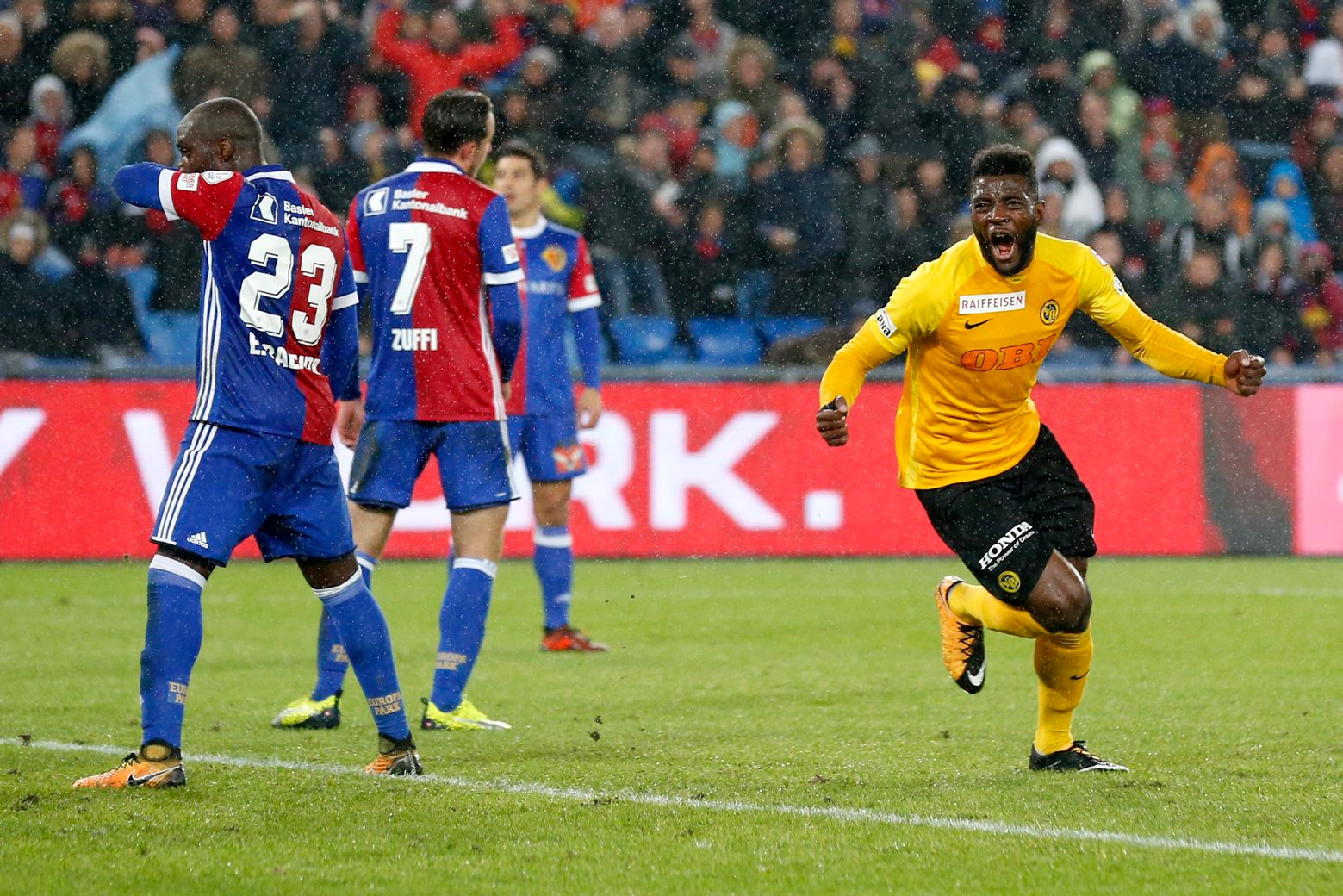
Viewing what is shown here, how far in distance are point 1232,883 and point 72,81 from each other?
42.0 ft

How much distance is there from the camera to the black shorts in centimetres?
575

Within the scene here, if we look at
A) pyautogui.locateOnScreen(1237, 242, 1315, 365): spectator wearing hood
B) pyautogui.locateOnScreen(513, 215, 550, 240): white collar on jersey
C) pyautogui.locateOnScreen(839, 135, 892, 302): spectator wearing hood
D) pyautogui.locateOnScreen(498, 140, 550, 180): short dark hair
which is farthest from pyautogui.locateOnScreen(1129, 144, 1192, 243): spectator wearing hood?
pyautogui.locateOnScreen(498, 140, 550, 180): short dark hair

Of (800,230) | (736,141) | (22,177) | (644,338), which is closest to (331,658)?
(644,338)

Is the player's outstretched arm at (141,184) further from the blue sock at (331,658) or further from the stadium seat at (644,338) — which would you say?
the stadium seat at (644,338)

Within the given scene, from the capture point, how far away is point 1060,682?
582 centimetres

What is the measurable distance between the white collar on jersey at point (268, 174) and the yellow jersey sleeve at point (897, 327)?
5.56 ft

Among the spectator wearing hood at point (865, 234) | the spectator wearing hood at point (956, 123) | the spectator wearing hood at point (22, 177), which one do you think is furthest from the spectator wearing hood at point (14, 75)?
the spectator wearing hood at point (956, 123)

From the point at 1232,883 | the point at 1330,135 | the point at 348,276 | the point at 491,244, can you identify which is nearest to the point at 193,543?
the point at 348,276

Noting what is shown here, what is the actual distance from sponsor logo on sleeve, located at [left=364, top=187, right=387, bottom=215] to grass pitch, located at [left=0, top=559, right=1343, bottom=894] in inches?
71.1

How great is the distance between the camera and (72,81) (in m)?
14.9

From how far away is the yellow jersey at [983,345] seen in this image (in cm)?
583

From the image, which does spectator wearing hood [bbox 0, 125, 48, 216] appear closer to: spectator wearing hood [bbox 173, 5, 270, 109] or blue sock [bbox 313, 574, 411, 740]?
spectator wearing hood [bbox 173, 5, 270, 109]

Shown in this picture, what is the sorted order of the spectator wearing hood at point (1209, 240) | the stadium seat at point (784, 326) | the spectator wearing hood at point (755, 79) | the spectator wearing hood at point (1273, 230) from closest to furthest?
the stadium seat at point (784, 326) < the spectator wearing hood at point (1209, 240) < the spectator wearing hood at point (1273, 230) < the spectator wearing hood at point (755, 79)

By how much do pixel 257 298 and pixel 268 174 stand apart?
0.36 m
